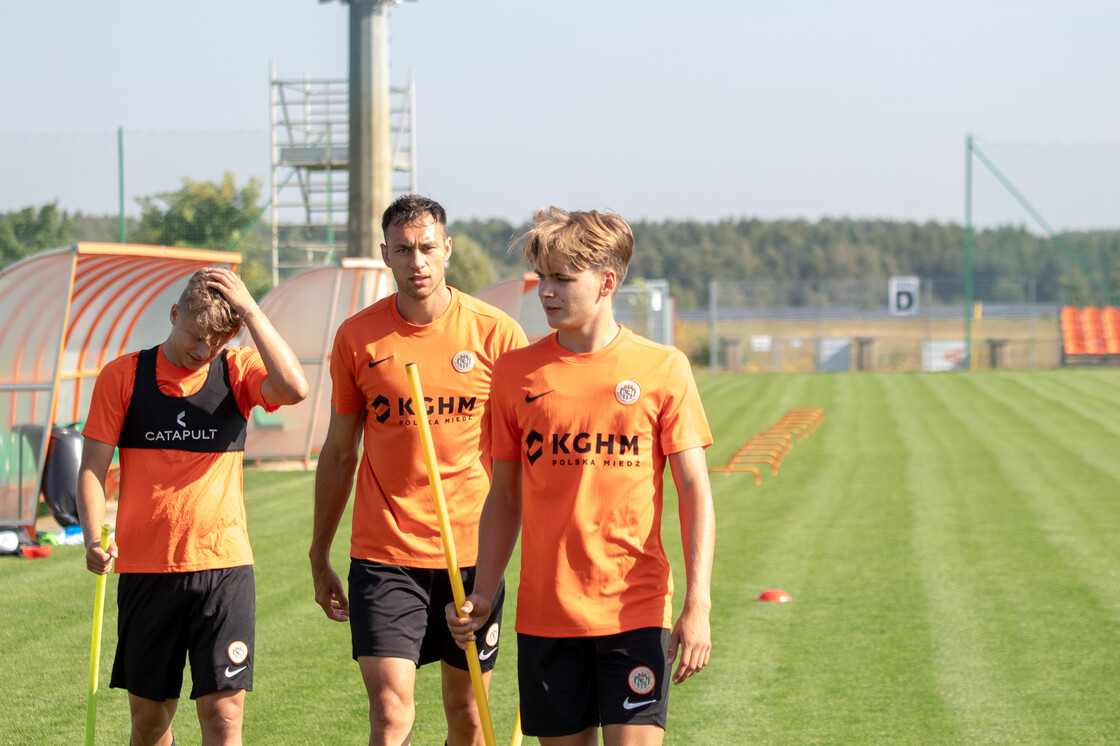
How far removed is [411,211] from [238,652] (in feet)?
5.36

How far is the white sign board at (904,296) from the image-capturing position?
43.2 metres

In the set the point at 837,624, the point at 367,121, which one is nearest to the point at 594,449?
the point at 837,624

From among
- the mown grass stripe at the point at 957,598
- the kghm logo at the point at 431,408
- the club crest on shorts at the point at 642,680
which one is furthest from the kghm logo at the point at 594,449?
the mown grass stripe at the point at 957,598

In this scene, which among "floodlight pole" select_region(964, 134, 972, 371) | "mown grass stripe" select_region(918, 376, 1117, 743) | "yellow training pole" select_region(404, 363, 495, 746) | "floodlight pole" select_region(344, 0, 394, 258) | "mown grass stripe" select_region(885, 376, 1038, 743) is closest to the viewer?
"yellow training pole" select_region(404, 363, 495, 746)

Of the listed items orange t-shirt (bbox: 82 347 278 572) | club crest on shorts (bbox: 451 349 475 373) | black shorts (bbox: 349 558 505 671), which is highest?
club crest on shorts (bbox: 451 349 475 373)

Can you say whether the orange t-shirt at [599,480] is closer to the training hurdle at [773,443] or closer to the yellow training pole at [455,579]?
the yellow training pole at [455,579]

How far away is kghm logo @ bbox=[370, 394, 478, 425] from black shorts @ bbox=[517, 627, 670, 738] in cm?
106

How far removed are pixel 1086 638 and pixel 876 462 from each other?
869 cm

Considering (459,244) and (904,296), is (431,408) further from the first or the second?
(459,244)

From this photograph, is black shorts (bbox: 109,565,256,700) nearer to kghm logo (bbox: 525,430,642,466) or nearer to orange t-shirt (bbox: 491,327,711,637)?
orange t-shirt (bbox: 491,327,711,637)

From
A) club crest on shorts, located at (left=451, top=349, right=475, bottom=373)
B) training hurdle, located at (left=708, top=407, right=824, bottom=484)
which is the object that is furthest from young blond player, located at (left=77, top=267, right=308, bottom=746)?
training hurdle, located at (left=708, top=407, right=824, bottom=484)

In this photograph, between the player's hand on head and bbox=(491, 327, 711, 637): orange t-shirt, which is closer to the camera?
bbox=(491, 327, 711, 637): orange t-shirt

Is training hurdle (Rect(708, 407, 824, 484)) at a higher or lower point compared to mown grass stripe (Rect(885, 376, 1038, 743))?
higher

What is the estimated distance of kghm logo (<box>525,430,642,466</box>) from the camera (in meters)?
3.42
